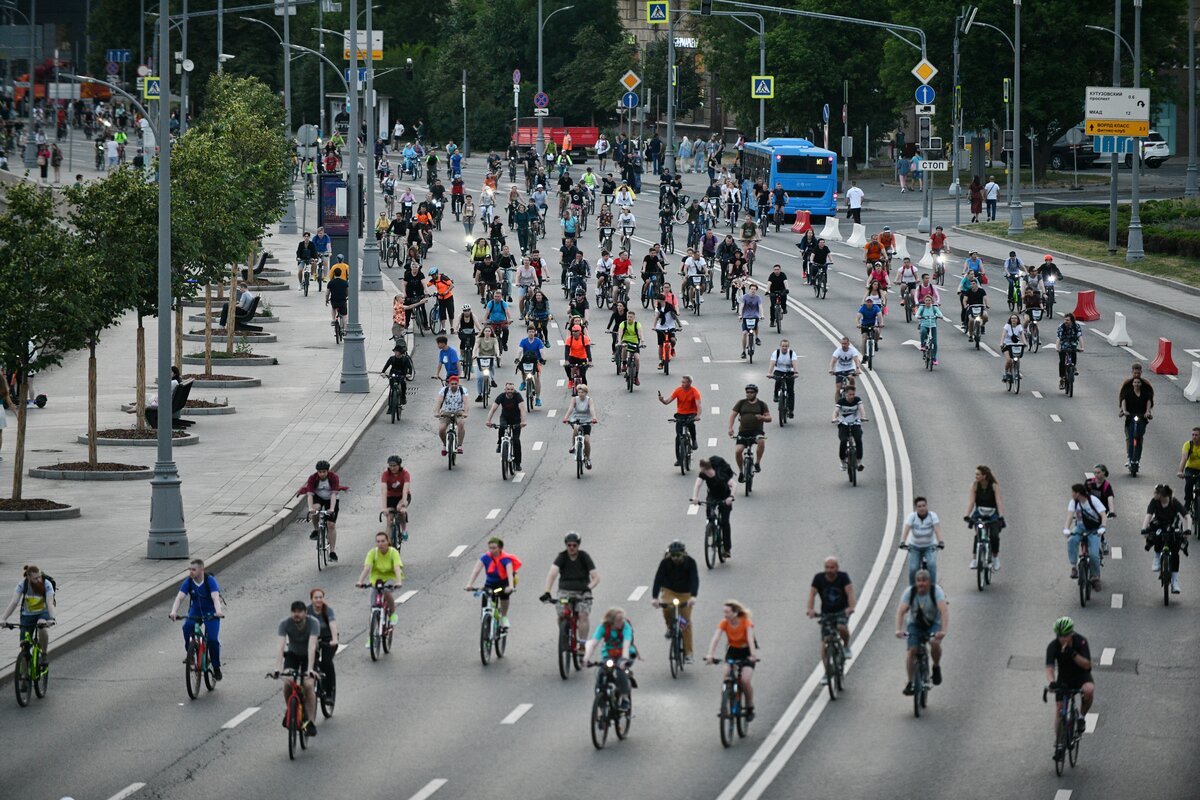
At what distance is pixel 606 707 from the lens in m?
18.6

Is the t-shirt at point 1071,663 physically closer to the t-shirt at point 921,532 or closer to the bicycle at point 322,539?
the t-shirt at point 921,532

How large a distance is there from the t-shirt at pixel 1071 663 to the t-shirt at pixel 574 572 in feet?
16.5

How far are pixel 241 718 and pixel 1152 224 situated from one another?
159 feet

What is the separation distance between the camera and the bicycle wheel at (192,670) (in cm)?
2047

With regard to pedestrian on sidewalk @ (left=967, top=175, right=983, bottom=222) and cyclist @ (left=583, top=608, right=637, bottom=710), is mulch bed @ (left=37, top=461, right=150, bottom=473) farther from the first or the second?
pedestrian on sidewalk @ (left=967, top=175, right=983, bottom=222)

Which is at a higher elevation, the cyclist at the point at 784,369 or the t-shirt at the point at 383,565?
the cyclist at the point at 784,369

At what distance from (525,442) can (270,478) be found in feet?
16.0

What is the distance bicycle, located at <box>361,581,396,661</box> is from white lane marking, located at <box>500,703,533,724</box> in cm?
242

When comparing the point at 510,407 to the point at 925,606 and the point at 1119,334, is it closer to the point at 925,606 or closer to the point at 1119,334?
the point at 925,606

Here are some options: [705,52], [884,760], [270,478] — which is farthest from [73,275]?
[705,52]

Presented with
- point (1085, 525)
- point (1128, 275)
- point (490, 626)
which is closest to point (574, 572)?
point (490, 626)

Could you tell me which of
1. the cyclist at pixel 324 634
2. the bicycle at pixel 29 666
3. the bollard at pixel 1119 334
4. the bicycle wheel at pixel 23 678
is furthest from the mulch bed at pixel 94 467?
the bollard at pixel 1119 334

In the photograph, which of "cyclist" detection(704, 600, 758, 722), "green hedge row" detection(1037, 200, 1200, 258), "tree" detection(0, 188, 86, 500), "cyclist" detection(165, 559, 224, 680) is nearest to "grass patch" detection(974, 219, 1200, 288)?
"green hedge row" detection(1037, 200, 1200, 258)

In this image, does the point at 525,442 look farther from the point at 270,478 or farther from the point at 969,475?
the point at 969,475
